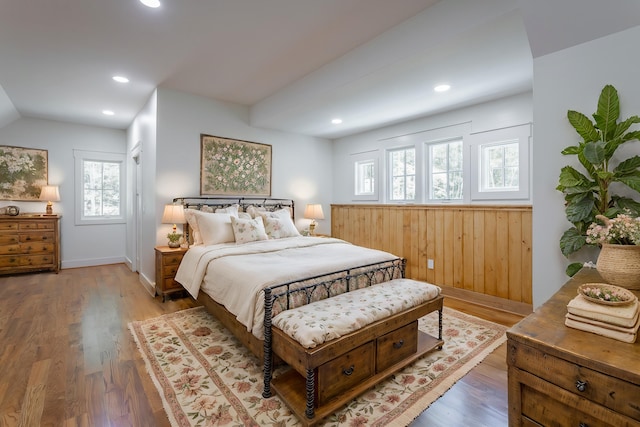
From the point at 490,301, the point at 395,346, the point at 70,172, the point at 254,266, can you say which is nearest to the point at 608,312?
the point at 395,346

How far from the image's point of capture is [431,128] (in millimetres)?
4184

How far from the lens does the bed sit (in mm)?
2064

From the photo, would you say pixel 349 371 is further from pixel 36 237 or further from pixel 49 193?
pixel 49 193

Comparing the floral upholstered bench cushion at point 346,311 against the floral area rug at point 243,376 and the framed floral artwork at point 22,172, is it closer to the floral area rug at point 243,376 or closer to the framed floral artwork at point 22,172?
the floral area rug at point 243,376

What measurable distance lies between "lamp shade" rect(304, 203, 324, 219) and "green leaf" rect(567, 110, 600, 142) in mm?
3683

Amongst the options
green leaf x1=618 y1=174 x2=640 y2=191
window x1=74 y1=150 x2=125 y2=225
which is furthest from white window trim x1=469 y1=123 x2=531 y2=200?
window x1=74 y1=150 x2=125 y2=225

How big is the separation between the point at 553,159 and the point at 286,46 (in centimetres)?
235

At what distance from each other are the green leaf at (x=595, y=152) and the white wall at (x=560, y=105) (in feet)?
0.90

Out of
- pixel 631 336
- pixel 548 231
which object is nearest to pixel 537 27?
pixel 548 231

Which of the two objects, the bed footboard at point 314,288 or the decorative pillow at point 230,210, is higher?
the decorative pillow at point 230,210

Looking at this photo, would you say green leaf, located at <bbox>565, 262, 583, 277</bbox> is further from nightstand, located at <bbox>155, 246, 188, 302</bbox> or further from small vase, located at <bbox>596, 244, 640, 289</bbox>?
nightstand, located at <bbox>155, 246, 188, 302</bbox>

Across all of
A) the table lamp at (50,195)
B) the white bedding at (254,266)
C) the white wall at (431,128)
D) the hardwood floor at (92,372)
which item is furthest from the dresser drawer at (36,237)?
the white wall at (431,128)

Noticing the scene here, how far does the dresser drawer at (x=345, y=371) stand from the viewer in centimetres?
169

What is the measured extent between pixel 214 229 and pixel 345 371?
2335 millimetres
